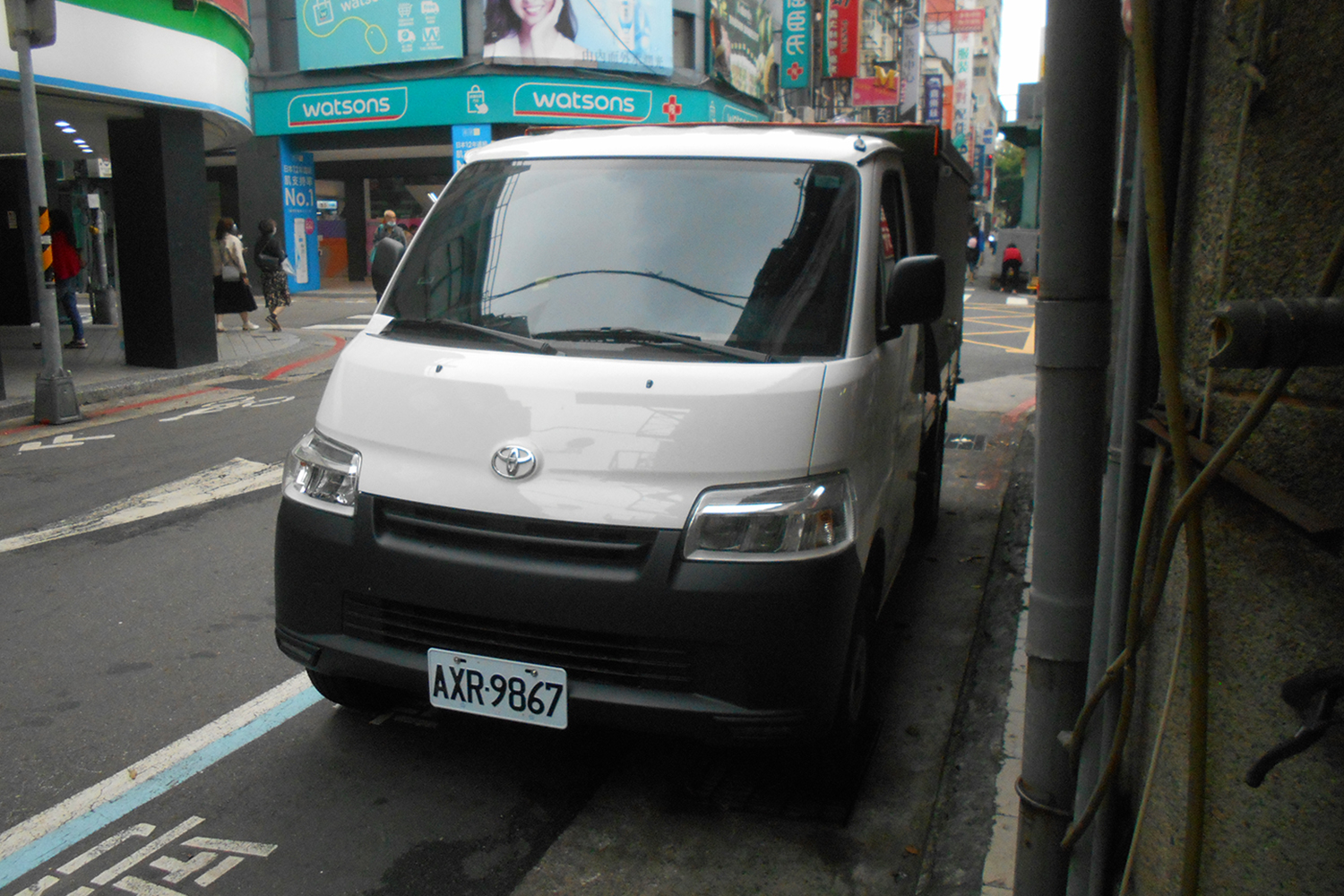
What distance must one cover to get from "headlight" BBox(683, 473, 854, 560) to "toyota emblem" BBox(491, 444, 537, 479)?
1.57ft

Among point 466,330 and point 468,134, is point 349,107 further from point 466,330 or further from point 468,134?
point 466,330

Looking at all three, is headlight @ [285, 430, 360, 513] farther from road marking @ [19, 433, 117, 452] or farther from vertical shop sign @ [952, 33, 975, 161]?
vertical shop sign @ [952, 33, 975, 161]

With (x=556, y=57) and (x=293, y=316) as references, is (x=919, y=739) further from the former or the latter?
(x=556, y=57)

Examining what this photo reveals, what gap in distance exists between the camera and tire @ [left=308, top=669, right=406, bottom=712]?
12.1 ft

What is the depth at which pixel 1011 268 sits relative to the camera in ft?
98.3

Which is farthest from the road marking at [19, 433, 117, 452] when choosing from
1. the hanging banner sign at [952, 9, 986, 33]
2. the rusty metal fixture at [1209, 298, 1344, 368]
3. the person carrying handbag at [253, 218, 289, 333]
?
the hanging banner sign at [952, 9, 986, 33]

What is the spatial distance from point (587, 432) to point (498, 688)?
Result: 760 mm

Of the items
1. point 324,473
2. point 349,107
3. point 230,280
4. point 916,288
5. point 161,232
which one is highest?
point 349,107

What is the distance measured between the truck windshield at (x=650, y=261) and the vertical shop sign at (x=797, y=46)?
32326 millimetres

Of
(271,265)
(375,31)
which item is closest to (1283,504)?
(271,265)

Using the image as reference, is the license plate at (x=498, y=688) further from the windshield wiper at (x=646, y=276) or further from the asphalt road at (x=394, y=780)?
the windshield wiper at (x=646, y=276)

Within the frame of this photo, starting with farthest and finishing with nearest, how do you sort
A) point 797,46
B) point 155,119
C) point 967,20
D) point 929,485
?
1. point 967,20
2. point 797,46
3. point 155,119
4. point 929,485

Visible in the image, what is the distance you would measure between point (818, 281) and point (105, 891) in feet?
8.80

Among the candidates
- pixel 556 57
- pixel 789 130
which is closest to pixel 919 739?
pixel 789 130
